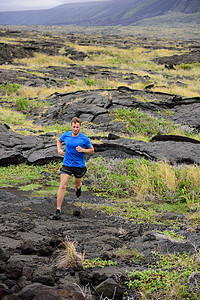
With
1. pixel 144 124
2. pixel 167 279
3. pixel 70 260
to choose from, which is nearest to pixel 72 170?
pixel 70 260

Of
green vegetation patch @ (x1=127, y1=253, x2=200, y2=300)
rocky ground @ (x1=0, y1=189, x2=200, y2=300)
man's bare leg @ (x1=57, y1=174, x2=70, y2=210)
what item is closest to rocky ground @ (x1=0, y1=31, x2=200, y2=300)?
rocky ground @ (x1=0, y1=189, x2=200, y2=300)

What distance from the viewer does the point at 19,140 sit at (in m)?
9.14

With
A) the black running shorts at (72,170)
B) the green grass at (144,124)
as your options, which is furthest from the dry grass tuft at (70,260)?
the green grass at (144,124)

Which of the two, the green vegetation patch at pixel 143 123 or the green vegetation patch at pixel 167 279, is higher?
the green vegetation patch at pixel 167 279

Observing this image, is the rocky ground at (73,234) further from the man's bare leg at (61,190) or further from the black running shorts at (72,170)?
the black running shorts at (72,170)

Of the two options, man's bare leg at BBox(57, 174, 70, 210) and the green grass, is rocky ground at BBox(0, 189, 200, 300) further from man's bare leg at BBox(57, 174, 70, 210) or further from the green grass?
the green grass

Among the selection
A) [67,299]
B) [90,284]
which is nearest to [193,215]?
[90,284]

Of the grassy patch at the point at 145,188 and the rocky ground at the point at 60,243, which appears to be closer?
the rocky ground at the point at 60,243

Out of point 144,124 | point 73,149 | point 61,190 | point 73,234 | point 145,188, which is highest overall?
point 73,149

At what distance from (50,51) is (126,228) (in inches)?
1322

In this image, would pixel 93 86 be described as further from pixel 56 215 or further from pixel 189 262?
pixel 189 262

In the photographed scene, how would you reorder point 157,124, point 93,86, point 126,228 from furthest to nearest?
point 93,86
point 157,124
point 126,228

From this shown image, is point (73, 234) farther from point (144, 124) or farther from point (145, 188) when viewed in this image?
point (144, 124)

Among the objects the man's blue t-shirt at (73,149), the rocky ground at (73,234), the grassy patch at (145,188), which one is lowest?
the grassy patch at (145,188)
